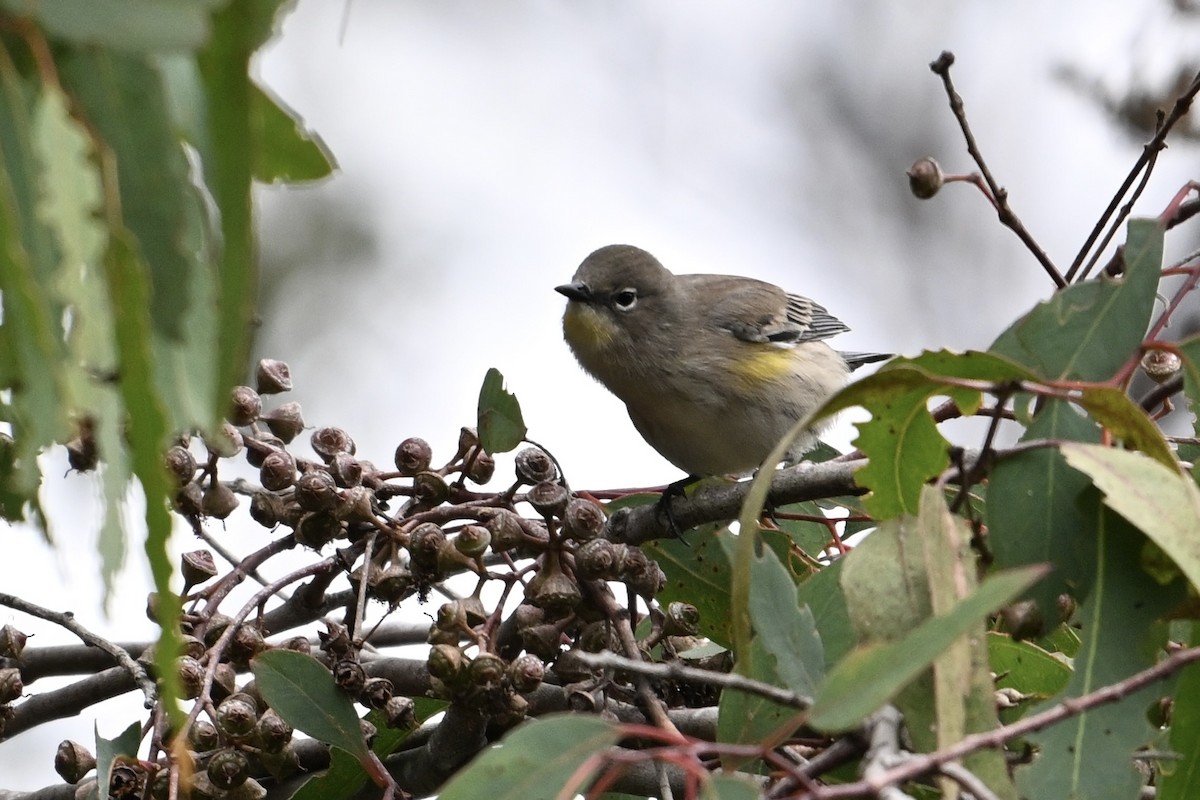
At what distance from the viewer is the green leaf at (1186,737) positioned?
156cm

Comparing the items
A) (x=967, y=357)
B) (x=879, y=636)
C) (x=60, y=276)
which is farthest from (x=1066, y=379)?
(x=60, y=276)

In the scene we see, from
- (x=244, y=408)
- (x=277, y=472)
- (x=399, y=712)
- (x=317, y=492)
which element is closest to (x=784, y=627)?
(x=399, y=712)

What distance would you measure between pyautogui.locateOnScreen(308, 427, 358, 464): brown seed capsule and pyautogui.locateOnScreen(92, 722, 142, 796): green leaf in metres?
0.61

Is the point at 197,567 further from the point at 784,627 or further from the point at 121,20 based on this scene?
the point at 121,20

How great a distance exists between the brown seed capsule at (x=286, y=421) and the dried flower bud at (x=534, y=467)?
0.49 meters

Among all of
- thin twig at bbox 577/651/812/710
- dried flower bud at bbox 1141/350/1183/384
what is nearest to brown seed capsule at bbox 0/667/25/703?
thin twig at bbox 577/651/812/710

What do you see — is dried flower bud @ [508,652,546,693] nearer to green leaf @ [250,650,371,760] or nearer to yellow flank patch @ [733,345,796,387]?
green leaf @ [250,650,371,760]

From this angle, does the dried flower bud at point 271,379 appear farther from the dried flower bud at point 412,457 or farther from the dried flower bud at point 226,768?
the dried flower bud at point 226,768

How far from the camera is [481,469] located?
2.31 metres

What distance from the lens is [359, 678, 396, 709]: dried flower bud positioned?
6.61 feet

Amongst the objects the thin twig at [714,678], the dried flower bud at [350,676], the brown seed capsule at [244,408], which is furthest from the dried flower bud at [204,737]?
the thin twig at [714,678]

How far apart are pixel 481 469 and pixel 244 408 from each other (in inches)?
16.4

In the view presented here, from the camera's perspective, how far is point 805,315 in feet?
16.2

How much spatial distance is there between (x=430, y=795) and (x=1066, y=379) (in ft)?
4.06
